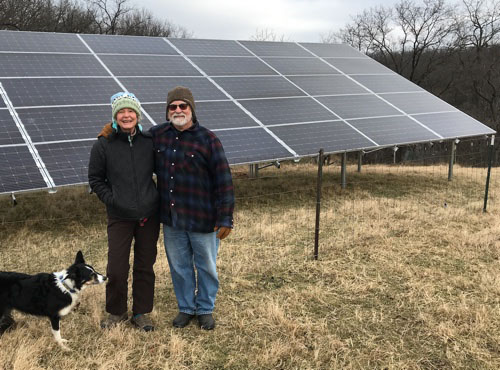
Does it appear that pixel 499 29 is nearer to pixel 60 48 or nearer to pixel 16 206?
pixel 60 48

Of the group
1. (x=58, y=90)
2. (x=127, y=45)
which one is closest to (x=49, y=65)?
(x=58, y=90)

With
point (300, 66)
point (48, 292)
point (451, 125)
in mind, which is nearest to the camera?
point (48, 292)

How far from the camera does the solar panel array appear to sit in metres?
6.44

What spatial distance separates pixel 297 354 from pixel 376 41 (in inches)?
1329

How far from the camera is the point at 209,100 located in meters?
8.70

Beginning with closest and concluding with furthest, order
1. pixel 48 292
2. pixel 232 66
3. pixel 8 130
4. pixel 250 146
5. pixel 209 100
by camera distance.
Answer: pixel 48 292 → pixel 8 130 → pixel 250 146 → pixel 209 100 → pixel 232 66

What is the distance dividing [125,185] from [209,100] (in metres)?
5.66

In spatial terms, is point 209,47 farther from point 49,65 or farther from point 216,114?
point 49,65

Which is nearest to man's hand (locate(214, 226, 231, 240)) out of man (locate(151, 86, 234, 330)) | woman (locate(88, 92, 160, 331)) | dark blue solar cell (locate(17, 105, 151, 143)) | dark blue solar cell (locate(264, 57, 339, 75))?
man (locate(151, 86, 234, 330))

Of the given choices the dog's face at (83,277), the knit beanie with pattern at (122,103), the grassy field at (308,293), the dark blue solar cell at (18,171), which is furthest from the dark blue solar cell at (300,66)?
the dog's face at (83,277)

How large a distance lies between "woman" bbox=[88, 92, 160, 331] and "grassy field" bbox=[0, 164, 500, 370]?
712 millimetres

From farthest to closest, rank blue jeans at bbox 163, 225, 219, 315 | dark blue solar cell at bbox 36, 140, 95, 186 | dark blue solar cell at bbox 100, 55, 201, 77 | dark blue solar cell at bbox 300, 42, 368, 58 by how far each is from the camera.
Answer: dark blue solar cell at bbox 300, 42, 368, 58 → dark blue solar cell at bbox 100, 55, 201, 77 → dark blue solar cell at bbox 36, 140, 95, 186 → blue jeans at bbox 163, 225, 219, 315

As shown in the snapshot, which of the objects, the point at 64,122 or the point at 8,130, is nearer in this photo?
the point at 8,130

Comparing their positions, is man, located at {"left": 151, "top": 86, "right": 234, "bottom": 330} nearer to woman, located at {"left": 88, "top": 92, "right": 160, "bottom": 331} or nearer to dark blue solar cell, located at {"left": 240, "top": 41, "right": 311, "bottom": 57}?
woman, located at {"left": 88, "top": 92, "right": 160, "bottom": 331}
